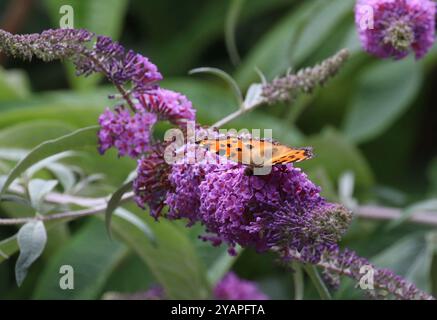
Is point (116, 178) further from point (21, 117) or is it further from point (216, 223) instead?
point (216, 223)

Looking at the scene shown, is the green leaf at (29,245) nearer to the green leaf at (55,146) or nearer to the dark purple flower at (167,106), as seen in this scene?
the green leaf at (55,146)

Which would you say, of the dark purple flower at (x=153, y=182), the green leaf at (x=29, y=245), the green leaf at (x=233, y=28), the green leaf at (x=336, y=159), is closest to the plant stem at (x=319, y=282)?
the dark purple flower at (x=153, y=182)

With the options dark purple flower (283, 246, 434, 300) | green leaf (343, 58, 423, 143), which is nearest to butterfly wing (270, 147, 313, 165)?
dark purple flower (283, 246, 434, 300)

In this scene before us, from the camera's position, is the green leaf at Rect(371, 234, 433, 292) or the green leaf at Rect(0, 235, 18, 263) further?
the green leaf at Rect(371, 234, 433, 292)

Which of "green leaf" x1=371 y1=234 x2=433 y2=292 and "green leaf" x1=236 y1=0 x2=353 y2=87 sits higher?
"green leaf" x1=236 y1=0 x2=353 y2=87

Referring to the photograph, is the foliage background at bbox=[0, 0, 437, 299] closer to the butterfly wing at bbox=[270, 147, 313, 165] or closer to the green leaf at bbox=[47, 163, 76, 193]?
the green leaf at bbox=[47, 163, 76, 193]

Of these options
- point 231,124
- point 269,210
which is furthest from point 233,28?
point 269,210
